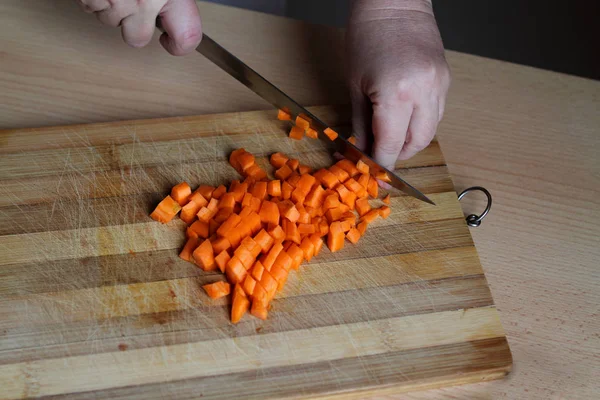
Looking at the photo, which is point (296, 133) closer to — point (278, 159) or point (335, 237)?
point (278, 159)

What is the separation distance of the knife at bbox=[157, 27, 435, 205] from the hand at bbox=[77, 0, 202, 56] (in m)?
0.13

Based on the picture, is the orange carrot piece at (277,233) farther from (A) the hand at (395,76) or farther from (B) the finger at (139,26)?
(B) the finger at (139,26)

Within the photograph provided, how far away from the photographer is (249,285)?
1901 millimetres

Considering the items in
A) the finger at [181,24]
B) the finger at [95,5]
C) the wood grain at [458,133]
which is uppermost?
the finger at [95,5]

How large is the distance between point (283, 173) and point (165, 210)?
17.1 inches

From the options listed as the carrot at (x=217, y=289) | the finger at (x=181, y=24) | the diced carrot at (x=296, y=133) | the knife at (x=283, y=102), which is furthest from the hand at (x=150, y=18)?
the carrot at (x=217, y=289)

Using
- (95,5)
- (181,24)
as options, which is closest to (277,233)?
(181,24)

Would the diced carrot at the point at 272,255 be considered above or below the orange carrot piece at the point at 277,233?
below

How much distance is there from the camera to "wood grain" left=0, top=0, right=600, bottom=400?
1.93m

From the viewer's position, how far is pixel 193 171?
7.30ft

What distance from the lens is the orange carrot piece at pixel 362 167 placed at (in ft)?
7.23

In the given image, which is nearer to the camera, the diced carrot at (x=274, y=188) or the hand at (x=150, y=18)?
the hand at (x=150, y=18)

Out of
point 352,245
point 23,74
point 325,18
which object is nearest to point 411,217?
point 352,245

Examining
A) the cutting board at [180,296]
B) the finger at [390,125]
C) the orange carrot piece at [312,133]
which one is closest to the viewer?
the cutting board at [180,296]
